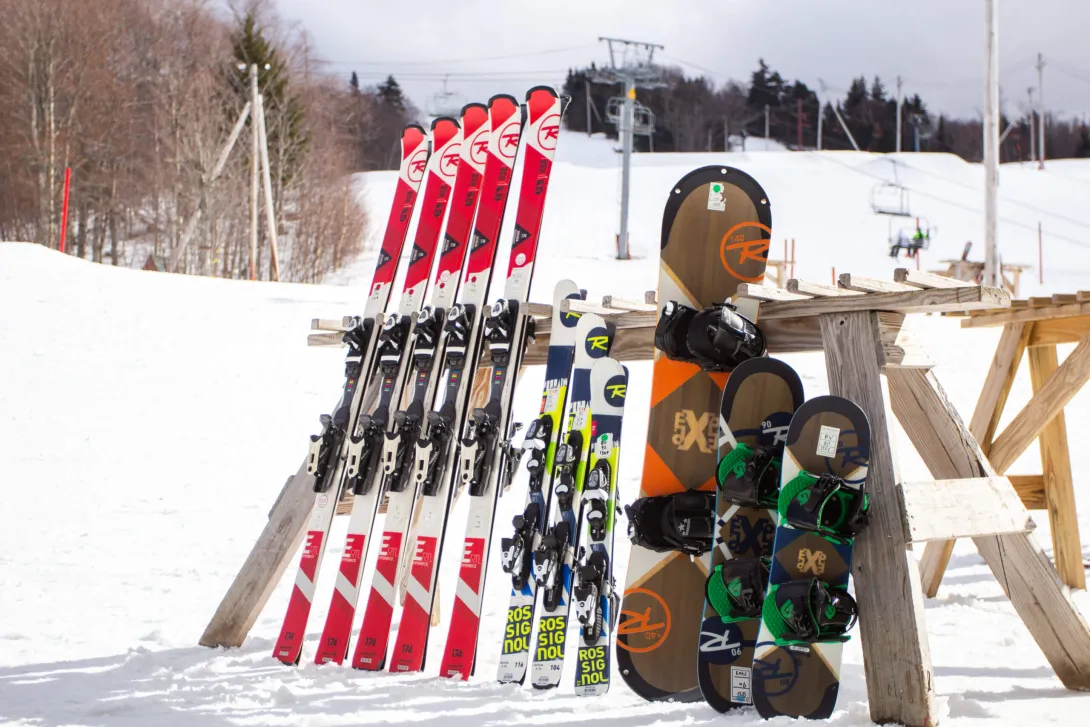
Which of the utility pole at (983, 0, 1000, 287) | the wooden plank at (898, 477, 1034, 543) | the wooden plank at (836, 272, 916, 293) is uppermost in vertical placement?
the utility pole at (983, 0, 1000, 287)

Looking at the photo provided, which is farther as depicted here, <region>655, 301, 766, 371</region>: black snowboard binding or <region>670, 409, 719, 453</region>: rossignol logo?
<region>670, 409, 719, 453</region>: rossignol logo

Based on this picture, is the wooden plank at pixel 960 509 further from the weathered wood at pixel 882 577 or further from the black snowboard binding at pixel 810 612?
the black snowboard binding at pixel 810 612

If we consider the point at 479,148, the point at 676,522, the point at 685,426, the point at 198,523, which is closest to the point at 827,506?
the point at 676,522

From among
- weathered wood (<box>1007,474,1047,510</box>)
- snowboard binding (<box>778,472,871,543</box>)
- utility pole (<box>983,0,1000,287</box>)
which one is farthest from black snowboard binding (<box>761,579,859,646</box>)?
utility pole (<box>983,0,1000,287</box>)

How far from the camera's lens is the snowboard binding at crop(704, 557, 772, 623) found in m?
2.55

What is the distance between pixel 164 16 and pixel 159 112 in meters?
5.88

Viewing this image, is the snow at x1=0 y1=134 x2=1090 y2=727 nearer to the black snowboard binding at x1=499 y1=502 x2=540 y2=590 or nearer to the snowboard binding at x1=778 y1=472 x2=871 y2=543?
the black snowboard binding at x1=499 y1=502 x2=540 y2=590

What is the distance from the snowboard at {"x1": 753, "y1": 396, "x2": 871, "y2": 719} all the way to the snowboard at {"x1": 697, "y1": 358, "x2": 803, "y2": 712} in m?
0.19

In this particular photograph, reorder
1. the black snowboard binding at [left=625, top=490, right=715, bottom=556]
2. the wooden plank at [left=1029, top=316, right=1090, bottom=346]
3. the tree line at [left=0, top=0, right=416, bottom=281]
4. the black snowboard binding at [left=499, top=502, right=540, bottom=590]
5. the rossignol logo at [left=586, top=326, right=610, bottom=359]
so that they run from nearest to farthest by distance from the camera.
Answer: the black snowboard binding at [left=625, top=490, right=715, bottom=556]
the black snowboard binding at [left=499, top=502, right=540, bottom=590]
the rossignol logo at [left=586, top=326, right=610, bottom=359]
the wooden plank at [left=1029, top=316, right=1090, bottom=346]
the tree line at [left=0, top=0, right=416, bottom=281]

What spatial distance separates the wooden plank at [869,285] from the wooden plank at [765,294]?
7.9 inches

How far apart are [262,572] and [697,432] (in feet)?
5.53

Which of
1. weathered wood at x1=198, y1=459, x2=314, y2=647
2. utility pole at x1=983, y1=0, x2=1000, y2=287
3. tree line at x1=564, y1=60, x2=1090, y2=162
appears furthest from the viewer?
tree line at x1=564, y1=60, x2=1090, y2=162

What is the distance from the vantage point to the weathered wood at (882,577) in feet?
7.65

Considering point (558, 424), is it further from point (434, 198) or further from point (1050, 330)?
point (1050, 330)
